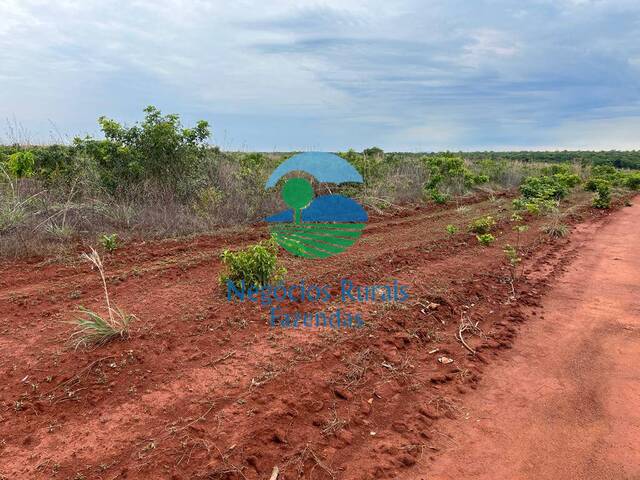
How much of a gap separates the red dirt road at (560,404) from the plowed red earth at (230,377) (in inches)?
5.3

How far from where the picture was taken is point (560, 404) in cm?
322

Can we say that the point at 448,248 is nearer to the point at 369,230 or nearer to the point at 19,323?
the point at 369,230

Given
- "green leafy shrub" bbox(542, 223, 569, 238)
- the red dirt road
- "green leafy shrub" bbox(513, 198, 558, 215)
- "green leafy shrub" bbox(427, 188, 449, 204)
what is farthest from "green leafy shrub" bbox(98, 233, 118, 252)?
"green leafy shrub" bbox(427, 188, 449, 204)

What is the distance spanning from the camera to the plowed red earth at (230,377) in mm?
2541

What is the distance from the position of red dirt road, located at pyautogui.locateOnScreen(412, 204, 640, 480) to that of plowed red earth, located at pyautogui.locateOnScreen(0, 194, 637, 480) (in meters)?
0.13

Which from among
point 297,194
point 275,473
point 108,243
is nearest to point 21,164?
point 108,243

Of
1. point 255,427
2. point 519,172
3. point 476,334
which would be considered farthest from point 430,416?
point 519,172

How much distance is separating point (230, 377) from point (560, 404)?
7.74ft

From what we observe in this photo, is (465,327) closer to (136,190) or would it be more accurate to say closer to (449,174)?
(136,190)

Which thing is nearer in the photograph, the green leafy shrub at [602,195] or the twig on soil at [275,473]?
the twig on soil at [275,473]

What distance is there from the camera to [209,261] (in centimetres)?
604

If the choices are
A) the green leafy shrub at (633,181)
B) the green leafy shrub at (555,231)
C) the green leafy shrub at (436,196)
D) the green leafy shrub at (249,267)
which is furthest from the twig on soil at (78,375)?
the green leafy shrub at (633,181)

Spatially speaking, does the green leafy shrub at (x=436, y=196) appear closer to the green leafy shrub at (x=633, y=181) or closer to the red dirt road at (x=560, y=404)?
the red dirt road at (x=560, y=404)

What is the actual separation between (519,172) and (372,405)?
1946cm
